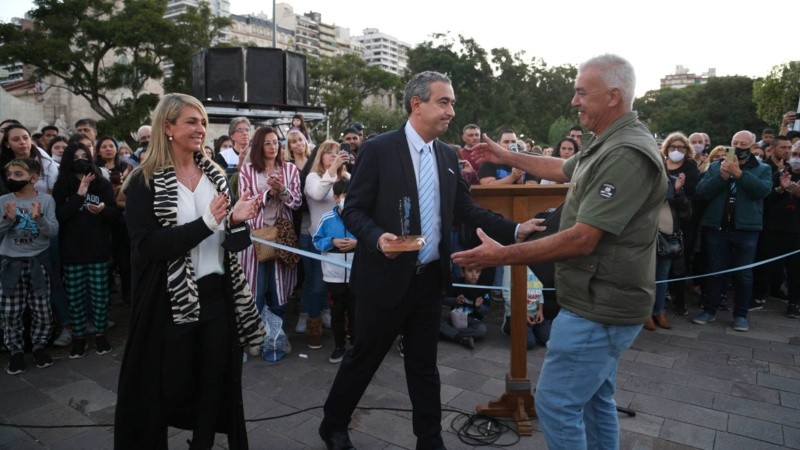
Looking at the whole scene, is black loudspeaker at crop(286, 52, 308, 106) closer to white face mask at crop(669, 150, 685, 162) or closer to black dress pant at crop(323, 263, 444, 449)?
white face mask at crop(669, 150, 685, 162)

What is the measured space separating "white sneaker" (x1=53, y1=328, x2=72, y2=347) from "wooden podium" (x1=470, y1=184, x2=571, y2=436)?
4366 mm

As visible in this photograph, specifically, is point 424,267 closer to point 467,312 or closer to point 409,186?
point 409,186

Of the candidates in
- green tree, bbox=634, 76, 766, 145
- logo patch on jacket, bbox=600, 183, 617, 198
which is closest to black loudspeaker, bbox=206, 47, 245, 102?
logo patch on jacket, bbox=600, 183, 617, 198

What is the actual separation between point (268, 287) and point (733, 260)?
5.79 m

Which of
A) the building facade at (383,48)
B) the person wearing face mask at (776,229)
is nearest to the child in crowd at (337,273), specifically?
the person wearing face mask at (776,229)

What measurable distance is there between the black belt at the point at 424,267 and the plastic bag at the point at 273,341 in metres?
2.44

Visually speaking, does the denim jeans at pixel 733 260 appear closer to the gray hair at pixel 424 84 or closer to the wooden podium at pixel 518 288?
the wooden podium at pixel 518 288

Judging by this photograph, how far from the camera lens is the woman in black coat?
8.73 ft

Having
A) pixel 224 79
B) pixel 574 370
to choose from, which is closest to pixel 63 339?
pixel 574 370

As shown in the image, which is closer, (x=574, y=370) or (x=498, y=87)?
(x=574, y=370)

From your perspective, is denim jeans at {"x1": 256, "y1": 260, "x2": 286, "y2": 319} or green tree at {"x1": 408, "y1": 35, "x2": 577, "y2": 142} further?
green tree at {"x1": 408, "y1": 35, "x2": 577, "y2": 142}

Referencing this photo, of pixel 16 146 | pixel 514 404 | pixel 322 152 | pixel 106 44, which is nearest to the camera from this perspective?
pixel 514 404

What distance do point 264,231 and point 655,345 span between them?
4.38 metres

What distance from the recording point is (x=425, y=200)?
311 cm
